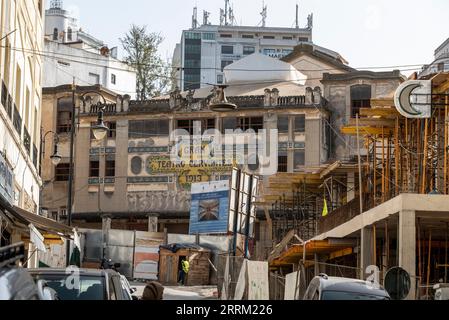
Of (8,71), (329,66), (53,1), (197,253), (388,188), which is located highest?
(53,1)

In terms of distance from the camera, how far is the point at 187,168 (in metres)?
66.9

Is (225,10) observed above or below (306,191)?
above

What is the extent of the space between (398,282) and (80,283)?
9.19 meters

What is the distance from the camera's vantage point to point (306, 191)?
51656 millimetres

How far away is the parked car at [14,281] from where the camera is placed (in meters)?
9.15

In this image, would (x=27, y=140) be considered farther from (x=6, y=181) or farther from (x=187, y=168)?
(x=187, y=168)

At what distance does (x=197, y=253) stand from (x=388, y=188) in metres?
18.6

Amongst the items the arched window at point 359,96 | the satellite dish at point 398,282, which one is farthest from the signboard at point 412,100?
the arched window at point 359,96

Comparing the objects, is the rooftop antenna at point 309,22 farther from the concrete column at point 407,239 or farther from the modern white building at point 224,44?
the concrete column at point 407,239

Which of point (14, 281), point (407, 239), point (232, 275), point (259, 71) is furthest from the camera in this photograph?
point (259, 71)

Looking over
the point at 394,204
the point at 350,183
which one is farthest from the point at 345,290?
the point at 350,183

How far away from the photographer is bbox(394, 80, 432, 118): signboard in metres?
30.1
